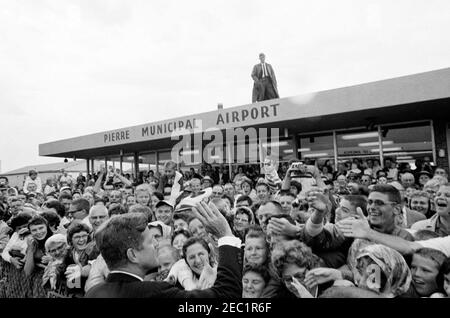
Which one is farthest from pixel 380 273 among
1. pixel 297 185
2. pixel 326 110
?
pixel 326 110

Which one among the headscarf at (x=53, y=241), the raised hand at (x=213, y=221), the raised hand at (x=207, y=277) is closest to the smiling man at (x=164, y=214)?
the headscarf at (x=53, y=241)

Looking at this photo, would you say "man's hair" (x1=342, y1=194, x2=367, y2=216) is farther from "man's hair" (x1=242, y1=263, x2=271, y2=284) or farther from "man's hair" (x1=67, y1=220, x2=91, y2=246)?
"man's hair" (x1=67, y1=220, x2=91, y2=246)

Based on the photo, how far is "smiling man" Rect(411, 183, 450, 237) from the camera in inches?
134

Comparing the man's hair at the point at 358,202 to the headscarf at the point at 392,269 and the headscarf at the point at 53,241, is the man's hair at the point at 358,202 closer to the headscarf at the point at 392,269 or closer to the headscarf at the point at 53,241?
the headscarf at the point at 392,269

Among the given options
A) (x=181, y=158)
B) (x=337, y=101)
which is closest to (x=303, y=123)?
(x=337, y=101)

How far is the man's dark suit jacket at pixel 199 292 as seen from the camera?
2.05 m

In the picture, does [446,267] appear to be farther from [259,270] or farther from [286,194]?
[286,194]

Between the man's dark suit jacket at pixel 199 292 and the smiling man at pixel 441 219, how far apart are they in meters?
2.14

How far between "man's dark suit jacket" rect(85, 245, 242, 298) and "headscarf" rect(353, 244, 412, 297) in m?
0.83

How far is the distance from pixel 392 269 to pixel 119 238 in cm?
158

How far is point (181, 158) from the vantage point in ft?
45.9

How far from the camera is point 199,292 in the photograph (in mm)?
2111

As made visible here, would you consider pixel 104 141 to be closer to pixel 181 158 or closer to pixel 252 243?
pixel 181 158

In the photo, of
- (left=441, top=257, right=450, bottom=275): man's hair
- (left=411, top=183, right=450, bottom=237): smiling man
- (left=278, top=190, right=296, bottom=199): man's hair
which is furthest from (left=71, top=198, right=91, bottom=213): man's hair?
(left=441, top=257, right=450, bottom=275): man's hair
